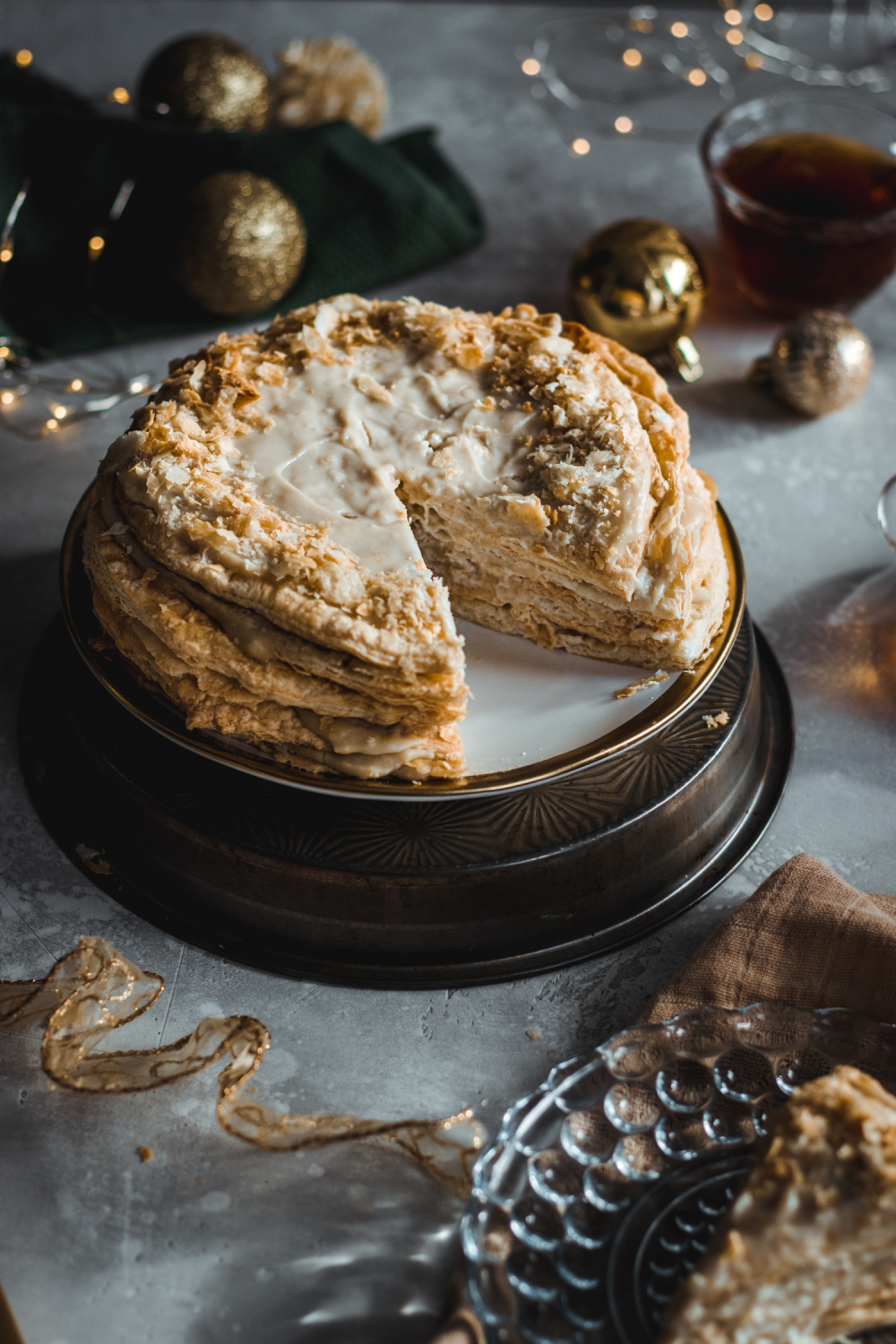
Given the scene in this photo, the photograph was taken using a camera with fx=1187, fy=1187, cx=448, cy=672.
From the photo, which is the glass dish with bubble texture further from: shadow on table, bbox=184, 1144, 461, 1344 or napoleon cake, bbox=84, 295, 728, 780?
napoleon cake, bbox=84, 295, 728, 780

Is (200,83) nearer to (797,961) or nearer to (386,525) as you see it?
(386,525)

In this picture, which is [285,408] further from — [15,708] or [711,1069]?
[711,1069]

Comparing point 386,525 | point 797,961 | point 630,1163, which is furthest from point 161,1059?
point 797,961

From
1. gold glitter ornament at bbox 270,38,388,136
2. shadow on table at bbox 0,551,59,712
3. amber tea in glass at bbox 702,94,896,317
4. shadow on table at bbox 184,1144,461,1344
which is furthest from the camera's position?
gold glitter ornament at bbox 270,38,388,136

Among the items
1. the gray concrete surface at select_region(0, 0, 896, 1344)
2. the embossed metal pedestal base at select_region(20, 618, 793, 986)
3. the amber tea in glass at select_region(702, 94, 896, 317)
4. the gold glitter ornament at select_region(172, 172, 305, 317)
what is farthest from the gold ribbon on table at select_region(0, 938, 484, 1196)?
the amber tea in glass at select_region(702, 94, 896, 317)

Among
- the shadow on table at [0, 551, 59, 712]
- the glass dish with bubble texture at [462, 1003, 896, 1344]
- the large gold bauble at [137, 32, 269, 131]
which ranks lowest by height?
the glass dish with bubble texture at [462, 1003, 896, 1344]

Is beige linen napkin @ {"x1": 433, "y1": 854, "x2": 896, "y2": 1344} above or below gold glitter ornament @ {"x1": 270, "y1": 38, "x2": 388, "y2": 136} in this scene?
below

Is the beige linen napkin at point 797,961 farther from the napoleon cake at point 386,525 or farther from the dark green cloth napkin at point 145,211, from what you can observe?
the dark green cloth napkin at point 145,211

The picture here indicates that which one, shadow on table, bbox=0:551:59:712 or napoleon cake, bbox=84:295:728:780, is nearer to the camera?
napoleon cake, bbox=84:295:728:780
